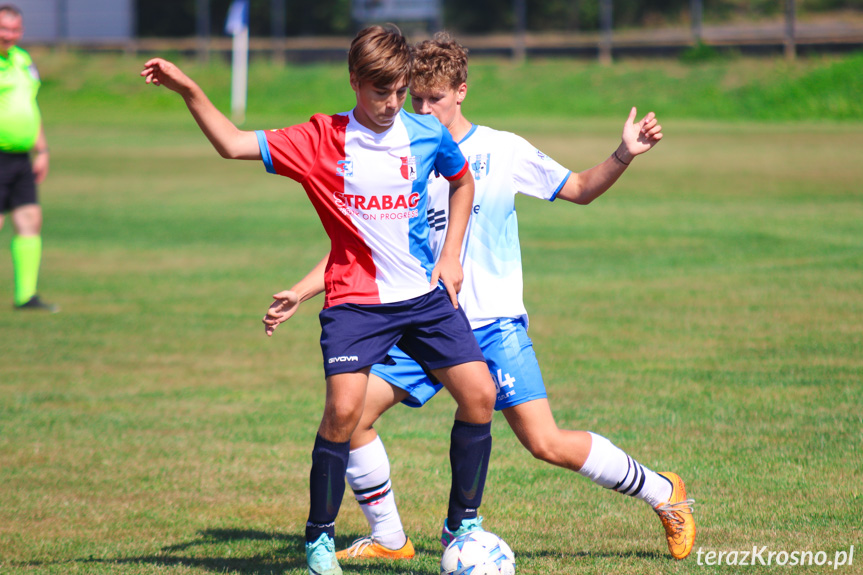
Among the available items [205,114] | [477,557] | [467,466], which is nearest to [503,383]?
[467,466]

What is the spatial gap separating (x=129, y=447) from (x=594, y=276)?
6.87 meters

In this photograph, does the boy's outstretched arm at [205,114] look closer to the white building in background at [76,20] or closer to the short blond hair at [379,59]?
the short blond hair at [379,59]

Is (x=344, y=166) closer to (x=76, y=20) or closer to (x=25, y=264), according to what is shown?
(x=25, y=264)

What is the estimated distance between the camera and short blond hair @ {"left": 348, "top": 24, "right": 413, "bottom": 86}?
11.5 feet

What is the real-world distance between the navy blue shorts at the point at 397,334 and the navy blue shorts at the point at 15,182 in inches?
284

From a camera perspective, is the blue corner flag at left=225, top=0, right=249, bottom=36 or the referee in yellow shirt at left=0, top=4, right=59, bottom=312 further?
the blue corner flag at left=225, top=0, right=249, bottom=36

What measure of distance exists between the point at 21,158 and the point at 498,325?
7.39m

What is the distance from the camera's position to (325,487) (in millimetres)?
3691

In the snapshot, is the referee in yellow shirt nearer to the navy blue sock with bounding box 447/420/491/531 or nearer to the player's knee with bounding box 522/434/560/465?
the navy blue sock with bounding box 447/420/491/531

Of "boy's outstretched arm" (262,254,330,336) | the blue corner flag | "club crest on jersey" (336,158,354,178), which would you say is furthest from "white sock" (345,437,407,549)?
the blue corner flag

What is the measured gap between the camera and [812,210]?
15.9 meters

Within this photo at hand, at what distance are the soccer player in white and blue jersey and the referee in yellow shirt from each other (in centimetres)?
679

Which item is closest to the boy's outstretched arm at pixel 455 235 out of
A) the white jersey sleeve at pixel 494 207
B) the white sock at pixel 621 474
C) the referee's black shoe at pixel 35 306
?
the white jersey sleeve at pixel 494 207

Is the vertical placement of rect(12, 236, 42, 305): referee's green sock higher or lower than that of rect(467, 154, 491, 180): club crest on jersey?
lower
